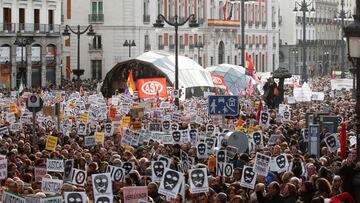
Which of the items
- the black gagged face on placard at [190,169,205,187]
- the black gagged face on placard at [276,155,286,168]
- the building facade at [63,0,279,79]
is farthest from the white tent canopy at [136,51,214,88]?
the black gagged face on placard at [190,169,205,187]

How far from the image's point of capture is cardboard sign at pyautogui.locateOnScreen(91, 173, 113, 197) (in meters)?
16.9

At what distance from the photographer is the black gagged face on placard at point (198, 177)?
1742 centimetres

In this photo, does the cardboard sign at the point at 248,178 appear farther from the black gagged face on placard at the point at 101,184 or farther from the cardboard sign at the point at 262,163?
the black gagged face on placard at the point at 101,184

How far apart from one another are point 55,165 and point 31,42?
51508mm

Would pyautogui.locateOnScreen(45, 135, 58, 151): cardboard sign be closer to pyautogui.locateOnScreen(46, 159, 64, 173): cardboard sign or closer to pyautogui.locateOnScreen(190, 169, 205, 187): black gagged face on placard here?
pyautogui.locateOnScreen(46, 159, 64, 173): cardboard sign

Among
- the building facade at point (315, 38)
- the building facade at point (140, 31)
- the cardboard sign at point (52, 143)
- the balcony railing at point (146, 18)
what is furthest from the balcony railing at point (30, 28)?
the cardboard sign at point (52, 143)

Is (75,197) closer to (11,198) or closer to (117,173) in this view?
(11,198)

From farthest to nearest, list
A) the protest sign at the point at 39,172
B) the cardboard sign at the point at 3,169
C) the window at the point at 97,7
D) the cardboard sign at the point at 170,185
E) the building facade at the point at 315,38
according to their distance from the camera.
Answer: the building facade at the point at 315,38, the window at the point at 97,7, the protest sign at the point at 39,172, the cardboard sign at the point at 3,169, the cardboard sign at the point at 170,185

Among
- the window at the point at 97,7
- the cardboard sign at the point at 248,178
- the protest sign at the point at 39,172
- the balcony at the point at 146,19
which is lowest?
the protest sign at the point at 39,172

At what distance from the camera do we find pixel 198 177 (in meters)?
17.5

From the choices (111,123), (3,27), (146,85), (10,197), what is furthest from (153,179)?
(3,27)

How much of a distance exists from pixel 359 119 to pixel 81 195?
426 cm

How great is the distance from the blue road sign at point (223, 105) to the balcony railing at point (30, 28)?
150 ft

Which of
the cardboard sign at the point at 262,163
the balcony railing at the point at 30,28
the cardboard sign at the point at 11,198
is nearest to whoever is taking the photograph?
the cardboard sign at the point at 11,198
